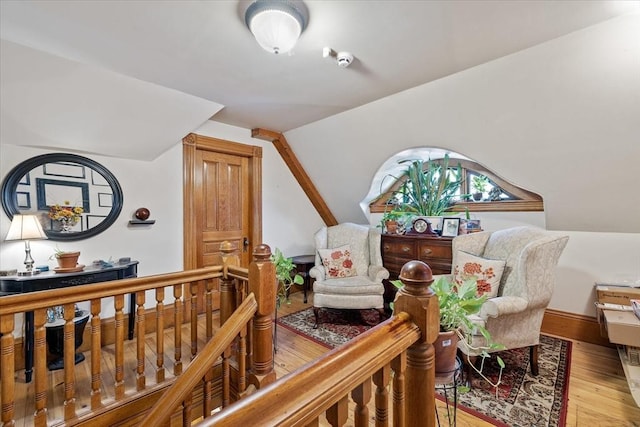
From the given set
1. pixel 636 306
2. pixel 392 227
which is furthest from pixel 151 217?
pixel 636 306

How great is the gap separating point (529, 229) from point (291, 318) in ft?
8.43

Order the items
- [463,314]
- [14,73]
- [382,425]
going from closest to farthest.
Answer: [382,425] → [463,314] → [14,73]

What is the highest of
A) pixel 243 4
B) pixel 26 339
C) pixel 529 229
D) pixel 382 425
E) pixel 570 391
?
pixel 243 4

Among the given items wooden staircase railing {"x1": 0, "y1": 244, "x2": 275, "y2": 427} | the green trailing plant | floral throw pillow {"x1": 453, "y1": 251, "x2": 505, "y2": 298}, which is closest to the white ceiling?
the green trailing plant

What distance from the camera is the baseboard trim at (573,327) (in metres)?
2.62

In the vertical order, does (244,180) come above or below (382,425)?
above

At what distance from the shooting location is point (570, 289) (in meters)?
2.79

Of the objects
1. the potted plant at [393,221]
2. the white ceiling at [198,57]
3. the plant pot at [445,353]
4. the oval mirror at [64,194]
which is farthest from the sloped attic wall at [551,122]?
the oval mirror at [64,194]

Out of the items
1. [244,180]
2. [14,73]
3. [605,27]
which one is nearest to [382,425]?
[605,27]

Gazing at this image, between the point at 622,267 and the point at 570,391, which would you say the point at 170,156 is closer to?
the point at 570,391

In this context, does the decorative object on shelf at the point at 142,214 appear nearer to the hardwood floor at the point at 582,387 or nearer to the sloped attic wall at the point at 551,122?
the hardwood floor at the point at 582,387

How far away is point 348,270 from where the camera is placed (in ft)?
11.1

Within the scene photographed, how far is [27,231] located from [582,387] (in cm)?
416

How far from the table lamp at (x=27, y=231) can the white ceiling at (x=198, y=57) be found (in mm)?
637
